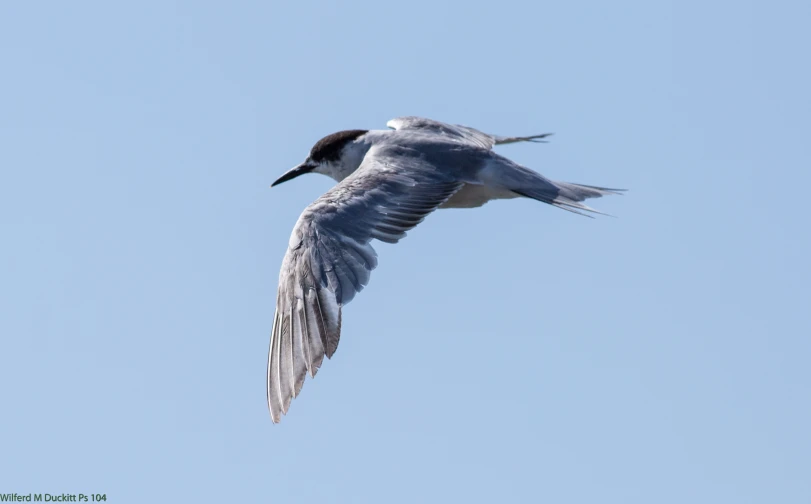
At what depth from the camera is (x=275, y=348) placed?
9000 millimetres

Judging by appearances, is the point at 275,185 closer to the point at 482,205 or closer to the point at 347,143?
the point at 347,143

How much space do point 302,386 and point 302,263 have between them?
1023 mm

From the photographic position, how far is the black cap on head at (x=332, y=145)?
1211cm

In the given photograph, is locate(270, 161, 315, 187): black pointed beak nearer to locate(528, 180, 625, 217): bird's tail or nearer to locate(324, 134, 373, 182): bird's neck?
locate(324, 134, 373, 182): bird's neck

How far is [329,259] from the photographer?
9.22 meters

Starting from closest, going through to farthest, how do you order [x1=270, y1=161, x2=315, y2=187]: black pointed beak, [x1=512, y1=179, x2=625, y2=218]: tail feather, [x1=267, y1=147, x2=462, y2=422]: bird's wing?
[x1=267, y1=147, x2=462, y2=422]: bird's wing, [x1=512, y1=179, x2=625, y2=218]: tail feather, [x1=270, y1=161, x2=315, y2=187]: black pointed beak

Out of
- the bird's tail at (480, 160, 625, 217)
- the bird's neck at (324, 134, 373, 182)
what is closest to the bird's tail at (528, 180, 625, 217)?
the bird's tail at (480, 160, 625, 217)

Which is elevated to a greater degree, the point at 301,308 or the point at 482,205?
the point at 482,205

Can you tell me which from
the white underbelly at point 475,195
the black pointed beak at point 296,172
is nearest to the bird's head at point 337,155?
the black pointed beak at point 296,172

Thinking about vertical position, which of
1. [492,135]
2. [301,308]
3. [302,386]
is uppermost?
[492,135]

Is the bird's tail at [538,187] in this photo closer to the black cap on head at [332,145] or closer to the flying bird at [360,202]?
the flying bird at [360,202]

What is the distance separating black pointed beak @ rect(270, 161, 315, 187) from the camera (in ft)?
41.7

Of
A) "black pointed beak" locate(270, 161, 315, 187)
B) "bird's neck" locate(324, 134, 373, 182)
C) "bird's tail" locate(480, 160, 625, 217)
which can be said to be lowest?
"bird's tail" locate(480, 160, 625, 217)

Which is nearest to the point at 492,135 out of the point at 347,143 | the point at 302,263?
the point at 347,143
